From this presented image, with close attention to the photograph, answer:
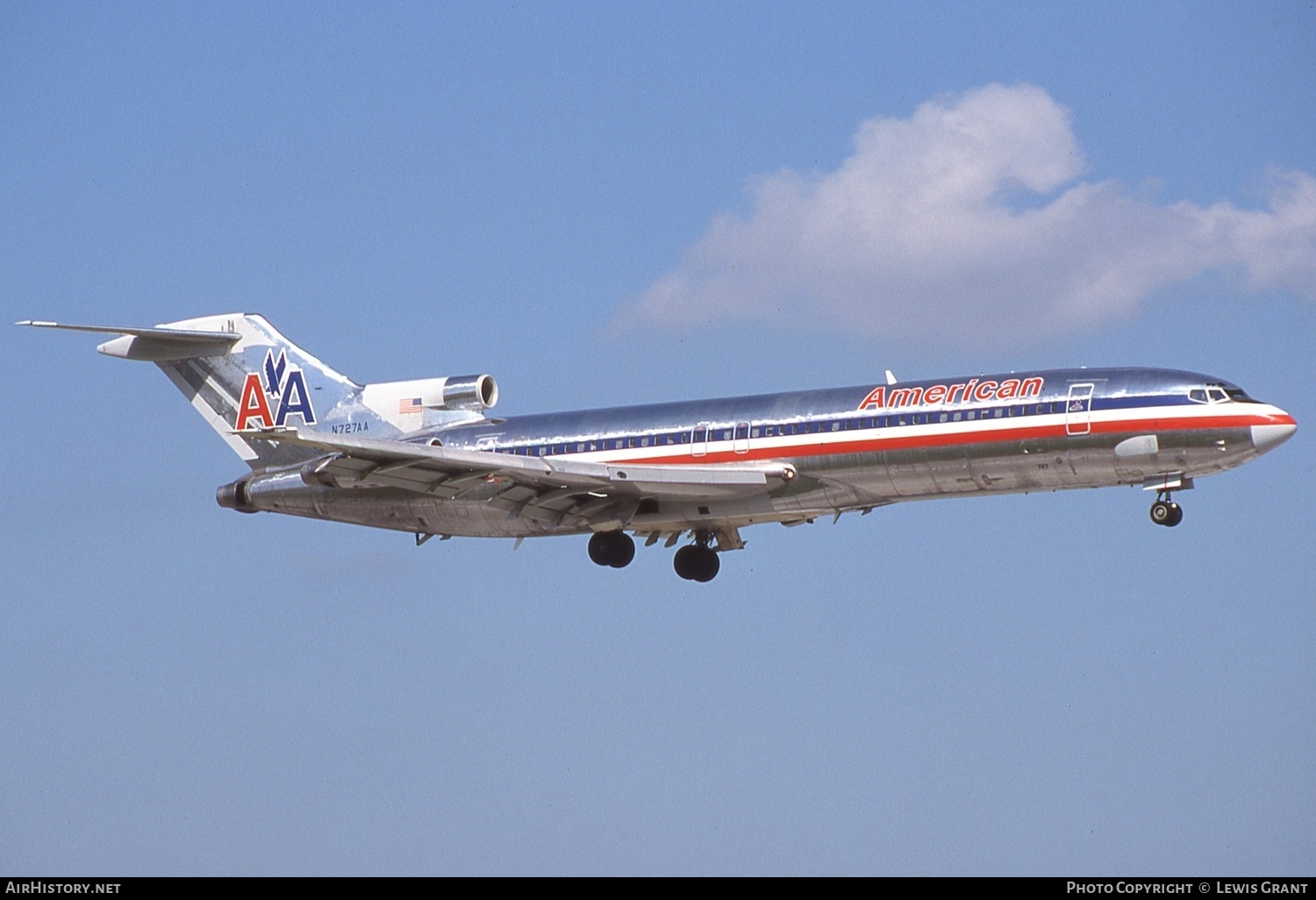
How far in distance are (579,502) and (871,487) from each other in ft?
22.1

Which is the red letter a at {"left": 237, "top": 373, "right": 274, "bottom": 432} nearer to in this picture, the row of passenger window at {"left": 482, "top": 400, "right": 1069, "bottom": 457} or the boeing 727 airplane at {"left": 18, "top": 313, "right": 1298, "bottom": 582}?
the boeing 727 airplane at {"left": 18, "top": 313, "right": 1298, "bottom": 582}

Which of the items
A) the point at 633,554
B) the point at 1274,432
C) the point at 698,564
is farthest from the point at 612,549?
the point at 1274,432

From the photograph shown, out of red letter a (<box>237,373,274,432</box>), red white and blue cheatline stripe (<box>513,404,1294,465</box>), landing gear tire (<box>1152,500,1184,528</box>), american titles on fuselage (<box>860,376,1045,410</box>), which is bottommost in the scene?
landing gear tire (<box>1152,500,1184,528</box>)

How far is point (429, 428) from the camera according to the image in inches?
1779

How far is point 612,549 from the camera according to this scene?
43438mm

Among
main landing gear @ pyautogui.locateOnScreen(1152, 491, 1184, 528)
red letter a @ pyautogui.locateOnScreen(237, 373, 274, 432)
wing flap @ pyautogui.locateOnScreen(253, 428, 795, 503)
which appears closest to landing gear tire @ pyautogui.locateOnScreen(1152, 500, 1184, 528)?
main landing gear @ pyautogui.locateOnScreen(1152, 491, 1184, 528)

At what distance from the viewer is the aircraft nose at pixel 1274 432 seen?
3616 centimetres

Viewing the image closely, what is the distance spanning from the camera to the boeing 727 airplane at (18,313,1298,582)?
121 feet

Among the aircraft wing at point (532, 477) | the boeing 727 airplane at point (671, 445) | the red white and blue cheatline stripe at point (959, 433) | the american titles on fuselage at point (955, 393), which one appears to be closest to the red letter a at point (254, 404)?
the boeing 727 airplane at point (671, 445)

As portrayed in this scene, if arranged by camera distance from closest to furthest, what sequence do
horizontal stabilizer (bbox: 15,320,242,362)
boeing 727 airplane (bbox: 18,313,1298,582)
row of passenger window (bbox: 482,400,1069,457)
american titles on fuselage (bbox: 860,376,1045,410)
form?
boeing 727 airplane (bbox: 18,313,1298,582)
row of passenger window (bbox: 482,400,1069,457)
american titles on fuselage (bbox: 860,376,1045,410)
horizontal stabilizer (bbox: 15,320,242,362)

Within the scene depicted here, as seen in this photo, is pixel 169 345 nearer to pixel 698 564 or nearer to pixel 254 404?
pixel 254 404

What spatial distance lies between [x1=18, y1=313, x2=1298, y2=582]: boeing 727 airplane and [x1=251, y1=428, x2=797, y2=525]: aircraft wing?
0.06 meters
